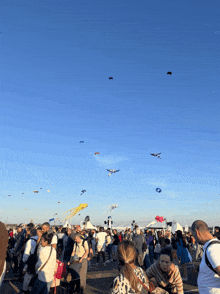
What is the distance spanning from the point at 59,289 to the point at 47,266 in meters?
4.48

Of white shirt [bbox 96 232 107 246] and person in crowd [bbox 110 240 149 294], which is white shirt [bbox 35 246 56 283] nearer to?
person in crowd [bbox 110 240 149 294]

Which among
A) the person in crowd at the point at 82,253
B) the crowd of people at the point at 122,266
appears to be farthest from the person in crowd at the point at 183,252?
the person in crowd at the point at 82,253

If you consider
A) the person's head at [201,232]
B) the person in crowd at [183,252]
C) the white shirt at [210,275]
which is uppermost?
the person's head at [201,232]

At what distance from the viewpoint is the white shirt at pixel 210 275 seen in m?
3.27

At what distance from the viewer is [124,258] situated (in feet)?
10.6

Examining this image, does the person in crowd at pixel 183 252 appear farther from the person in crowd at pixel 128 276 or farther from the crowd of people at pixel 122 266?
the person in crowd at pixel 128 276

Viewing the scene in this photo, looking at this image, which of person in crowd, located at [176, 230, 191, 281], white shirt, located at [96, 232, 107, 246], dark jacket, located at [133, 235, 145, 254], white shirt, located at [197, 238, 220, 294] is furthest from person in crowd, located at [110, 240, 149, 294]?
white shirt, located at [96, 232, 107, 246]

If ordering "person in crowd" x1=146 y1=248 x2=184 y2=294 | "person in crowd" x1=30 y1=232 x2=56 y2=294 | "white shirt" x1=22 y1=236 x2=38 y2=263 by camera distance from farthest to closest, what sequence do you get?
"white shirt" x1=22 y1=236 x2=38 y2=263
"person in crowd" x1=30 y1=232 x2=56 y2=294
"person in crowd" x1=146 y1=248 x2=184 y2=294

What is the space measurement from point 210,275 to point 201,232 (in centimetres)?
52

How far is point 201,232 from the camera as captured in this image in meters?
3.73

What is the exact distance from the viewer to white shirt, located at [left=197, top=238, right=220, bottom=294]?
3.27 m

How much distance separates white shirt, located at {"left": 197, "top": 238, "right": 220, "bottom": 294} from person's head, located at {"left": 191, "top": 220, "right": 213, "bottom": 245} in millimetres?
196

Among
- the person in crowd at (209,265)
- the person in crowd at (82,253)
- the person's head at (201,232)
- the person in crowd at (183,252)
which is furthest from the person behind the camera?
the person in crowd at (183,252)

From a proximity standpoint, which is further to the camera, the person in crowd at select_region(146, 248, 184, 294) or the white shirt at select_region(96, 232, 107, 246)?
the white shirt at select_region(96, 232, 107, 246)
